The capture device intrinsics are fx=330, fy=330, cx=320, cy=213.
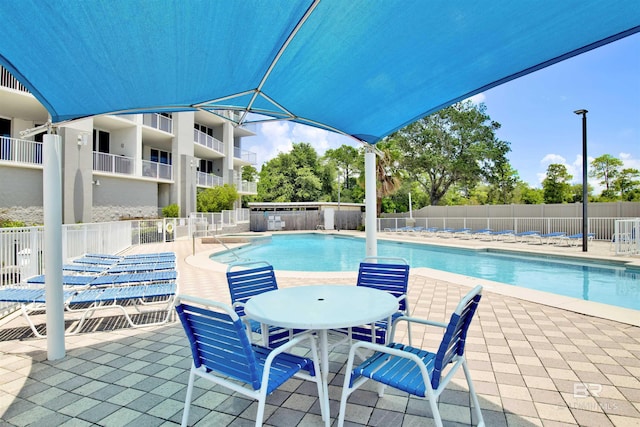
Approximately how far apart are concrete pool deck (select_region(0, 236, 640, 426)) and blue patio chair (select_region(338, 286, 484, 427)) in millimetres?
389

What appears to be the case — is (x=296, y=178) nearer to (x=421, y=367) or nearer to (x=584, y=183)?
(x=584, y=183)

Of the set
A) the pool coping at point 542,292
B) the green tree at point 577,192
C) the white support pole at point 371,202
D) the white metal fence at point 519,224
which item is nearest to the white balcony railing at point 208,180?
the white metal fence at point 519,224

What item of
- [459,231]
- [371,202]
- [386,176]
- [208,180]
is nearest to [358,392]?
[371,202]

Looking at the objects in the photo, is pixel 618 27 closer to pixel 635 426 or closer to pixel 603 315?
pixel 635 426

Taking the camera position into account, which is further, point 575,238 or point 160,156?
point 160,156

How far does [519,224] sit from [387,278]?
15676 mm

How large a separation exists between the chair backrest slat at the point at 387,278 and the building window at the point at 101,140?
52.4 ft

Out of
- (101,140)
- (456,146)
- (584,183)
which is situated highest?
(456,146)

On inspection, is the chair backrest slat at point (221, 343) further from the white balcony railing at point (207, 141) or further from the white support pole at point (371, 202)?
the white balcony railing at point (207, 141)

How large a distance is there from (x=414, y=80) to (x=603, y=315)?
152 inches

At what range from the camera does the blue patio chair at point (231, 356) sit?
1.83 metres

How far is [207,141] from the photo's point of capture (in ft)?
68.3

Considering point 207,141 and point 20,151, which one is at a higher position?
point 207,141

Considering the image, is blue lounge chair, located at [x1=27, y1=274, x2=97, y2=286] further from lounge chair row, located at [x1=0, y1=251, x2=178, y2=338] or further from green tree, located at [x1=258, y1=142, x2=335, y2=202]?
green tree, located at [x1=258, y1=142, x2=335, y2=202]
